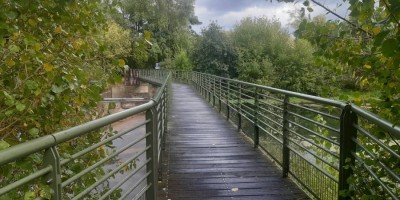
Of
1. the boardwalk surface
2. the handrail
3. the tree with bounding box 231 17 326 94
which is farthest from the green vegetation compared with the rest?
the tree with bounding box 231 17 326 94

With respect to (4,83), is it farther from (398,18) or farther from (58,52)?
(398,18)

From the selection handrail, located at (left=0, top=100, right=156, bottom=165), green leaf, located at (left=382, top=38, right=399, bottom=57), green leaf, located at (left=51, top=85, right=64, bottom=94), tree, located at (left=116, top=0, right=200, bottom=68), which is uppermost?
tree, located at (left=116, top=0, right=200, bottom=68)

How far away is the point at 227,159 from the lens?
21.3 feet

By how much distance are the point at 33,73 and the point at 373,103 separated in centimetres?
284

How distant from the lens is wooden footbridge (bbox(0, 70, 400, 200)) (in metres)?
2.14

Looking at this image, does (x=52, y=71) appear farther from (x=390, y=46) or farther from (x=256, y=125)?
(x=256, y=125)

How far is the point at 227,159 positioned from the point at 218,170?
67 centimetres

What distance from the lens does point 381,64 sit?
9.70 ft

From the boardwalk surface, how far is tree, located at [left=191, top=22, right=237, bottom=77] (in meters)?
26.9

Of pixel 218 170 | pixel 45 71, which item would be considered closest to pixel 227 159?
pixel 218 170

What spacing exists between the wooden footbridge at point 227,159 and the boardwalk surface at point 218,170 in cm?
1

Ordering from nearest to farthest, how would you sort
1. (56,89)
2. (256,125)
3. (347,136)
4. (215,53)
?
(56,89)
(347,136)
(256,125)
(215,53)

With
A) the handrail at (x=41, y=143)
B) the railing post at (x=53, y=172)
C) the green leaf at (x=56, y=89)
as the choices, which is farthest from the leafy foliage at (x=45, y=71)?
the railing post at (x=53, y=172)

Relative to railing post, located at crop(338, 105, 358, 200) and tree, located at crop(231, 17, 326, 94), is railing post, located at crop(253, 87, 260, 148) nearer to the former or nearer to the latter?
railing post, located at crop(338, 105, 358, 200)
